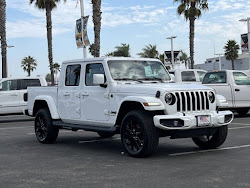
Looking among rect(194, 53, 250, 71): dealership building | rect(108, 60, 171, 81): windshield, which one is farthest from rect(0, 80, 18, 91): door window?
rect(194, 53, 250, 71): dealership building

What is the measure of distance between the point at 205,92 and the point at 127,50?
5855cm

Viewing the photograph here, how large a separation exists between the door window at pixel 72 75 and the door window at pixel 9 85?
8.50m

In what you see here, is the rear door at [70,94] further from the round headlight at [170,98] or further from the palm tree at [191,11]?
the palm tree at [191,11]

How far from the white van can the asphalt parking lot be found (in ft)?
23.8

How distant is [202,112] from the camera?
7977mm

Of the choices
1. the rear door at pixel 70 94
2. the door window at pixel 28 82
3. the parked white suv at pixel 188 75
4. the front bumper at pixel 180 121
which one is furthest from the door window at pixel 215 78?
the front bumper at pixel 180 121

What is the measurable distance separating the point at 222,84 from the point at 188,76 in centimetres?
299

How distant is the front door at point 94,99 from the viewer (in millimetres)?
8695

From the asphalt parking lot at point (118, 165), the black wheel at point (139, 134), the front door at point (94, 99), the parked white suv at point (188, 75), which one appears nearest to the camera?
the asphalt parking lot at point (118, 165)

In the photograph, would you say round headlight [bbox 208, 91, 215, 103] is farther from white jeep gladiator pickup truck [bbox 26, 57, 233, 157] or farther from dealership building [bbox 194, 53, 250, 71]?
dealership building [bbox 194, 53, 250, 71]

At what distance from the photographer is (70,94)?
972 cm

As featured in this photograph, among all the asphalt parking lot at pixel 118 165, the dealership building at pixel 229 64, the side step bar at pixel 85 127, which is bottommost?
the asphalt parking lot at pixel 118 165

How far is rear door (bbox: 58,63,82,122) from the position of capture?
31.2ft

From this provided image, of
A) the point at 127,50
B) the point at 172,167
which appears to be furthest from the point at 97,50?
the point at 127,50
